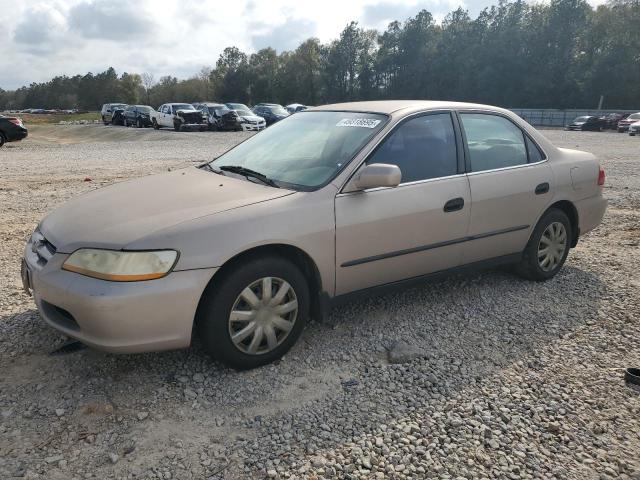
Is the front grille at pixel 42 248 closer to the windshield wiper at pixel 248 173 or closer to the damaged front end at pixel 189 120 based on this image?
the windshield wiper at pixel 248 173

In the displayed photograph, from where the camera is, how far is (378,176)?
Result: 332 cm

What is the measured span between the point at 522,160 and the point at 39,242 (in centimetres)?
379

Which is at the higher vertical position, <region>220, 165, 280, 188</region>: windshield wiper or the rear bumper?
<region>220, 165, 280, 188</region>: windshield wiper

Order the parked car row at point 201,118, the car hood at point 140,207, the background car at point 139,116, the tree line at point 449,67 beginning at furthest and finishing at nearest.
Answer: the tree line at point 449,67 → the background car at point 139,116 → the parked car row at point 201,118 → the car hood at point 140,207

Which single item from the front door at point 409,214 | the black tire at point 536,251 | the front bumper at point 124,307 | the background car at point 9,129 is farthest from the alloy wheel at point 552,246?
the background car at point 9,129

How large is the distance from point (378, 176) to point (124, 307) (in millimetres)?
1689

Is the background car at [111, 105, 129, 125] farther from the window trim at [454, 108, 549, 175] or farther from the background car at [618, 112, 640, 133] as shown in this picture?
the window trim at [454, 108, 549, 175]

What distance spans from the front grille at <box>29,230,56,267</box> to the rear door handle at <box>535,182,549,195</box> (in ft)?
12.3

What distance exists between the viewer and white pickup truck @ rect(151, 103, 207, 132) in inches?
1182

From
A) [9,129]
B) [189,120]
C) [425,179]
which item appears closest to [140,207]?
[425,179]

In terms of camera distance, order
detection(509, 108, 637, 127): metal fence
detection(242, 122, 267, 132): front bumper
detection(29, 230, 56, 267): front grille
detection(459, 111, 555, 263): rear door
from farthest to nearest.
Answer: detection(509, 108, 637, 127): metal fence < detection(242, 122, 267, 132): front bumper < detection(459, 111, 555, 263): rear door < detection(29, 230, 56, 267): front grille

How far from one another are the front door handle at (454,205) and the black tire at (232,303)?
130 centimetres

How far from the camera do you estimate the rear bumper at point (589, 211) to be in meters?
4.94

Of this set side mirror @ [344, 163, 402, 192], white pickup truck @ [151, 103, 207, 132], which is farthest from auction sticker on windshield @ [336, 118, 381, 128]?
white pickup truck @ [151, 103, 207, 132]
